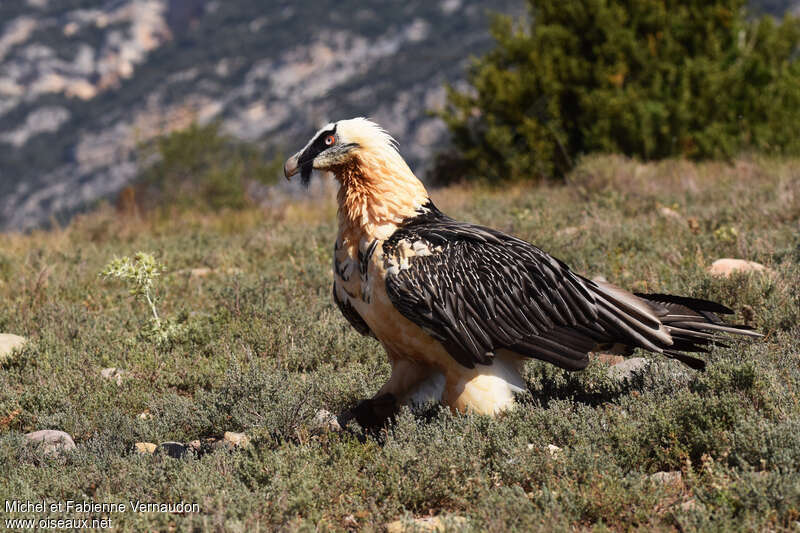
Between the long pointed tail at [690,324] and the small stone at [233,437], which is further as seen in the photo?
the small stone at [233,437]

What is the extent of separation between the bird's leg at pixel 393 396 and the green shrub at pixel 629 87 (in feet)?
42.2

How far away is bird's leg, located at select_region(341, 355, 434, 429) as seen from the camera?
182 inches

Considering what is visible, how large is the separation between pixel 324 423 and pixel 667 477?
207 cm

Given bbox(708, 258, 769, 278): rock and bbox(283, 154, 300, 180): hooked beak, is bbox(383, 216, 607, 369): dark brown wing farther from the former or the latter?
bbox(708, 258, 769, 278): rock

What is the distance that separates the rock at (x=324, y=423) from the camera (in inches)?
181

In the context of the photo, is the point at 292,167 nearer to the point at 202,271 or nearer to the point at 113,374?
the point at 113,374

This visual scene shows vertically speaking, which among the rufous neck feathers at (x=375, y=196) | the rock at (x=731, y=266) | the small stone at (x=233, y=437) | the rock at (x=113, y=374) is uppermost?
the rufous neck feathers at (x=375, y=196)

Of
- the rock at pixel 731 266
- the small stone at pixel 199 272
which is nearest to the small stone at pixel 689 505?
the rock at pixel 731 266

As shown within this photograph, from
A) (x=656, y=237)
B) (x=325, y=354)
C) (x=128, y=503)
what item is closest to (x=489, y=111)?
(x=656, y=237)

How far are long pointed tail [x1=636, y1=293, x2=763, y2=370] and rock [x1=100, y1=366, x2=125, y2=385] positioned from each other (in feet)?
12.9

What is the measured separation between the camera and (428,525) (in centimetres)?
345

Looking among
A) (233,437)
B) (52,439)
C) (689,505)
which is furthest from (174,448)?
(689,505)

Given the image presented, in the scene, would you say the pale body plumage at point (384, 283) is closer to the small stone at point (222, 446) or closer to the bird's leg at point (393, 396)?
the bird's leg at point (393, 396)

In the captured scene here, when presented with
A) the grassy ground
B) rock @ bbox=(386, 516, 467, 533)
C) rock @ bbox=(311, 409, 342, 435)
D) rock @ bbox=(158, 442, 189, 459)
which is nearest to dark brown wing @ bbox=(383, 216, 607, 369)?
the grassy ground
